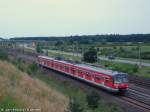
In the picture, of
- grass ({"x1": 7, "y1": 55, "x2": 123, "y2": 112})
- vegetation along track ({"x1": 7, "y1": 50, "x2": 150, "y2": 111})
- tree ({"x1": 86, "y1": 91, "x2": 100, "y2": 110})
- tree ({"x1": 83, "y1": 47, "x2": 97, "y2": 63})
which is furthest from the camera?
tree ({"x1": 83, "y1": 47, "x2": 97, "y2": 63})

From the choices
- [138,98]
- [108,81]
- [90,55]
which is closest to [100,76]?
[108,81]

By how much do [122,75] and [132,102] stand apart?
3.88m

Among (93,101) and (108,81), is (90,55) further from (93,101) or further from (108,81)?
(93,101)

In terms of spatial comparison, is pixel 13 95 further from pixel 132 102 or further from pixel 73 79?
pixel 73 79

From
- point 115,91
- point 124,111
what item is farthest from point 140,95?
point 124,111

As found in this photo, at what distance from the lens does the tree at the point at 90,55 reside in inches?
2372

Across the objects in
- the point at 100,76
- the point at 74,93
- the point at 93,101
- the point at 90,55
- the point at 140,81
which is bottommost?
Answer: the point at 140,81

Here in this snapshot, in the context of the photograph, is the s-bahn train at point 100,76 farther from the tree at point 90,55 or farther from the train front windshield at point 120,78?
the tree at point 90,55

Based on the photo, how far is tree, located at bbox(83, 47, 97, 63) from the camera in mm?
60237

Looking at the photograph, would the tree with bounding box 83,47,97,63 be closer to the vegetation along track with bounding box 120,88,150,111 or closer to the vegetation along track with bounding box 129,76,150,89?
the vegetation along track with bounding box 129,76,150,89

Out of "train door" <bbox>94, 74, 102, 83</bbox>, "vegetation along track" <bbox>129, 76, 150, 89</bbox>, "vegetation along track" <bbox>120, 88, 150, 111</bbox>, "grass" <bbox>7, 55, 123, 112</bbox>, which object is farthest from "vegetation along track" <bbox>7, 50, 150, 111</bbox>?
"vegetation along track" <bbox>129, 76, 150, 89</bbox>

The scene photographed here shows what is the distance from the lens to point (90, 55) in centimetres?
6056

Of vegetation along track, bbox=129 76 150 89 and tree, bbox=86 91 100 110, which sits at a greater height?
tree, bbox=86 91 100 110

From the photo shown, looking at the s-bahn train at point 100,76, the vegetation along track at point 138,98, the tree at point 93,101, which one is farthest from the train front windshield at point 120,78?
the tree at point 93,101
